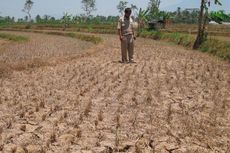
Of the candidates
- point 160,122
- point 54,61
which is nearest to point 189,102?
point 160,122

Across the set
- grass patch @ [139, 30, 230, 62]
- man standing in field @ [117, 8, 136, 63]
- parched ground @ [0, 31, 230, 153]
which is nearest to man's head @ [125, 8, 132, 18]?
man standing in field @ [117, 8, 136, 63]

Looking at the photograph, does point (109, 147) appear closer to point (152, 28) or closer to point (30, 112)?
point (30, 112)

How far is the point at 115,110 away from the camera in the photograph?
6.59m

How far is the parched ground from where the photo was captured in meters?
4.99

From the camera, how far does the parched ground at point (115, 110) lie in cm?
499

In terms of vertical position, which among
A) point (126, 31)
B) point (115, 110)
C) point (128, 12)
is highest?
point (128, 12)

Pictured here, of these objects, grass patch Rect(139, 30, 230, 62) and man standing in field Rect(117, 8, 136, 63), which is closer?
man standing in field Rect(117, 8, 136, 63)

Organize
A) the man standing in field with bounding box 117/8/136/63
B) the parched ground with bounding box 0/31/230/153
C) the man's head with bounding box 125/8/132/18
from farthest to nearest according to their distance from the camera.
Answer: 1. the man standing in field with bounding box 117/8/136/63
2. the man's head with bounding box 125/8/132/18
3. the parched ground with bounding box 0/31/230/153

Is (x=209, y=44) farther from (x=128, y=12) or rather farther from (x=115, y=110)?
(x=115, y=110)

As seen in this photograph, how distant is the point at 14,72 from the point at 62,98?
3255 millimetres

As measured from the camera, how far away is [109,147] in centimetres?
483

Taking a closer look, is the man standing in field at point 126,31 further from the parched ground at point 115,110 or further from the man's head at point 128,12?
the parched ground at point 115,110

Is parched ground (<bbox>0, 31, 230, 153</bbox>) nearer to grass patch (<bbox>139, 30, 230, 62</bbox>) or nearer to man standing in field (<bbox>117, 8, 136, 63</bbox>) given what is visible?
man standing in field (<bbox>117, 8, 136, 63</bbox>)

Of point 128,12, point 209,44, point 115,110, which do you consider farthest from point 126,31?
point 209,44
